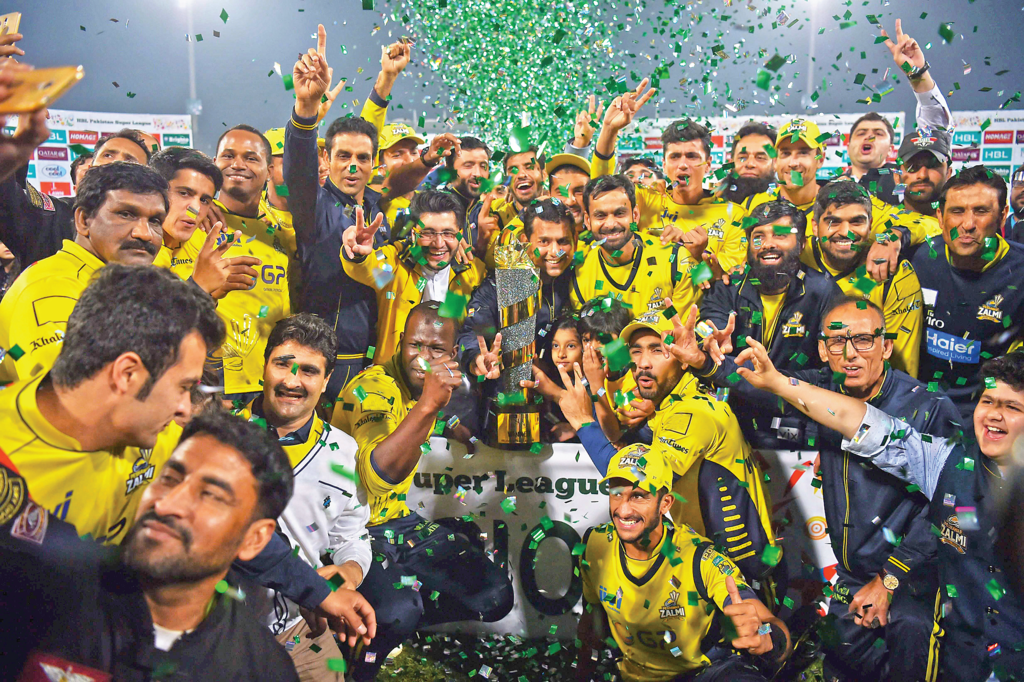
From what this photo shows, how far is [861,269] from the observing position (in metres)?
3.98

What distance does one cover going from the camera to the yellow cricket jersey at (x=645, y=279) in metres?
4.17

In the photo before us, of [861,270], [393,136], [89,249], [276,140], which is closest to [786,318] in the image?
[861,270]

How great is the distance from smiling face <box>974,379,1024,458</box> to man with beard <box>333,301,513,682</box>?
2258 mm

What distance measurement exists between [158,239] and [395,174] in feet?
8.04

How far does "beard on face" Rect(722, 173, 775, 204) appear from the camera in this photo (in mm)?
5109

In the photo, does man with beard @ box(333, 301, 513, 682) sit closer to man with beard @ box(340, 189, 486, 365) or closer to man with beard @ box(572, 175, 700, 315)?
man with beard @ box(340, 189, 486, 365)

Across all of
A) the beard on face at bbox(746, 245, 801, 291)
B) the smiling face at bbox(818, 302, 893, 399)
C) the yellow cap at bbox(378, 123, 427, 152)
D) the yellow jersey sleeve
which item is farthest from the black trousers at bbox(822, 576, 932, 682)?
the yellow cap at bbox(378, 123, 427, 152)

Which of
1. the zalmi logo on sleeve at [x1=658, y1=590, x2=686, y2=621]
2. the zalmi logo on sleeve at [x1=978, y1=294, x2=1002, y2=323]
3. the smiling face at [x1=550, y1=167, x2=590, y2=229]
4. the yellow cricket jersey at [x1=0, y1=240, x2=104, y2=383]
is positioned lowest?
the zalmi logo on sleeve at [x1=658, y1=590, x2=686, y2=621]

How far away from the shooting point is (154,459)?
2469mm

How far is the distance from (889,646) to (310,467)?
2.68m

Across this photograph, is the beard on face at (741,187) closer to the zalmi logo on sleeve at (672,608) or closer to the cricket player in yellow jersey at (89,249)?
the zalmi logo on sleeve at (672,608)

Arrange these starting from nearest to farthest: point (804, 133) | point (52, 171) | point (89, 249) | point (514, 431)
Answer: point (89, 249) → point (514, 431) → point (804, 133) → point (52, 171)

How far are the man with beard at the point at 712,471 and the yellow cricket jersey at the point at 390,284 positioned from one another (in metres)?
1.10

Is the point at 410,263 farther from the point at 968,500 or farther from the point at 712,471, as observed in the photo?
the point at 968,500
